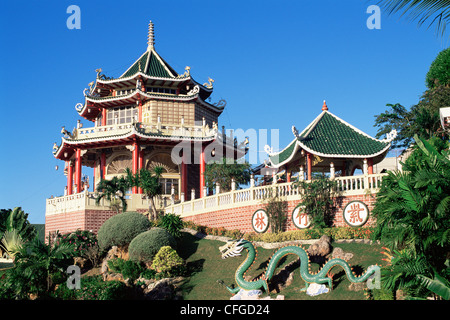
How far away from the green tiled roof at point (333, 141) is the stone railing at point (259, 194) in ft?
8.50

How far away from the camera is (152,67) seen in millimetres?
44250

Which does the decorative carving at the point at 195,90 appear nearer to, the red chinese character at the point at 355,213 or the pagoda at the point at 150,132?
the pagoda at the point at 150,132

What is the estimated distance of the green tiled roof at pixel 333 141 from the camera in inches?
1178

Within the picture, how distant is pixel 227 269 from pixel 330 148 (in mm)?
8907

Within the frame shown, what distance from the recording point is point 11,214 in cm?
3412

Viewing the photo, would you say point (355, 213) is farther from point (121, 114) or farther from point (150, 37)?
point (150, 37)

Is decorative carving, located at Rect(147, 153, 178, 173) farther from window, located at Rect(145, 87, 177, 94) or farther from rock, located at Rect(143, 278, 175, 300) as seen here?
rock, located at Rect(143, 278, 175, 300)

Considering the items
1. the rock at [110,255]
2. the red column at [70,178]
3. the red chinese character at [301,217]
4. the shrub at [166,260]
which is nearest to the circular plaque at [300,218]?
the red chinese character at [301,217]

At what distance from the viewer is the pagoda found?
39562mm

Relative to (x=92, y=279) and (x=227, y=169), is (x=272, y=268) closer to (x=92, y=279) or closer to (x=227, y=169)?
(x=92, y=279)

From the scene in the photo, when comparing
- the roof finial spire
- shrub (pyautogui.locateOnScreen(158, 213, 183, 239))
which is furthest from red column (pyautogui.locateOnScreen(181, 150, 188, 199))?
the roof finial spire

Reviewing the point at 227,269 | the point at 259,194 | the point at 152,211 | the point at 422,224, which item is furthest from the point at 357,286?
the point at 152,211

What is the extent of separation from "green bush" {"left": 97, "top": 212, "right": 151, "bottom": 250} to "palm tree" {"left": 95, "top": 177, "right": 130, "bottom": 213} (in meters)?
4.60
